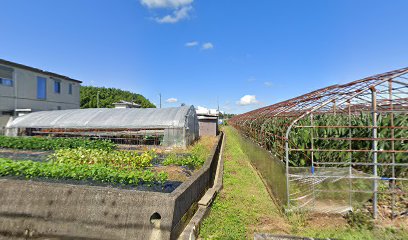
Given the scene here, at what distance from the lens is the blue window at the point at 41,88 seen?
2022 centimetres

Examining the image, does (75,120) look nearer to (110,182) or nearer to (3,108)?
(3,108)

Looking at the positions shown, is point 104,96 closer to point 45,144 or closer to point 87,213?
point 45,144

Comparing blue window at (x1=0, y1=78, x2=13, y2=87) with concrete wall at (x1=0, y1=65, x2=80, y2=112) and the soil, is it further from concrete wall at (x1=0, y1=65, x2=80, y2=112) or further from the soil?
the soil

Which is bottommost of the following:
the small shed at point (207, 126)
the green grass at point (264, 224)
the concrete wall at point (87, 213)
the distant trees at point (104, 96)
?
the green grass at point (264, 224)

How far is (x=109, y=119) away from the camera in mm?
14500

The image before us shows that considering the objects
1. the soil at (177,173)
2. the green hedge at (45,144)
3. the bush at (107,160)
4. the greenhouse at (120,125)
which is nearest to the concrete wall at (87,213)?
the soil at (177,173)

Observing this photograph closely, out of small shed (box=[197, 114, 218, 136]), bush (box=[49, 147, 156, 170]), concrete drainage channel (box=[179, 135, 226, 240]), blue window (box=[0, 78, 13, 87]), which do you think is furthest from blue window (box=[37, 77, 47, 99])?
concrete drainage channel (box=[179, 135, 226, 240])

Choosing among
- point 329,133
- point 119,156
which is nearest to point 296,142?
point 329,133

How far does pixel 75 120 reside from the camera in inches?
585

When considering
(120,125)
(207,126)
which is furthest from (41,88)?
(207,126)

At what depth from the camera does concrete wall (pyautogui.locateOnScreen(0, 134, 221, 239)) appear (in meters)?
3.93

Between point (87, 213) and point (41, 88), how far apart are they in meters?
21.8

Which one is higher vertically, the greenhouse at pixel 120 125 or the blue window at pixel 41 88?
the blue window at pixel 41 88

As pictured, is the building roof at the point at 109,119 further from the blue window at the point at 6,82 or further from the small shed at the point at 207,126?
the small shed at the point at 207,126
